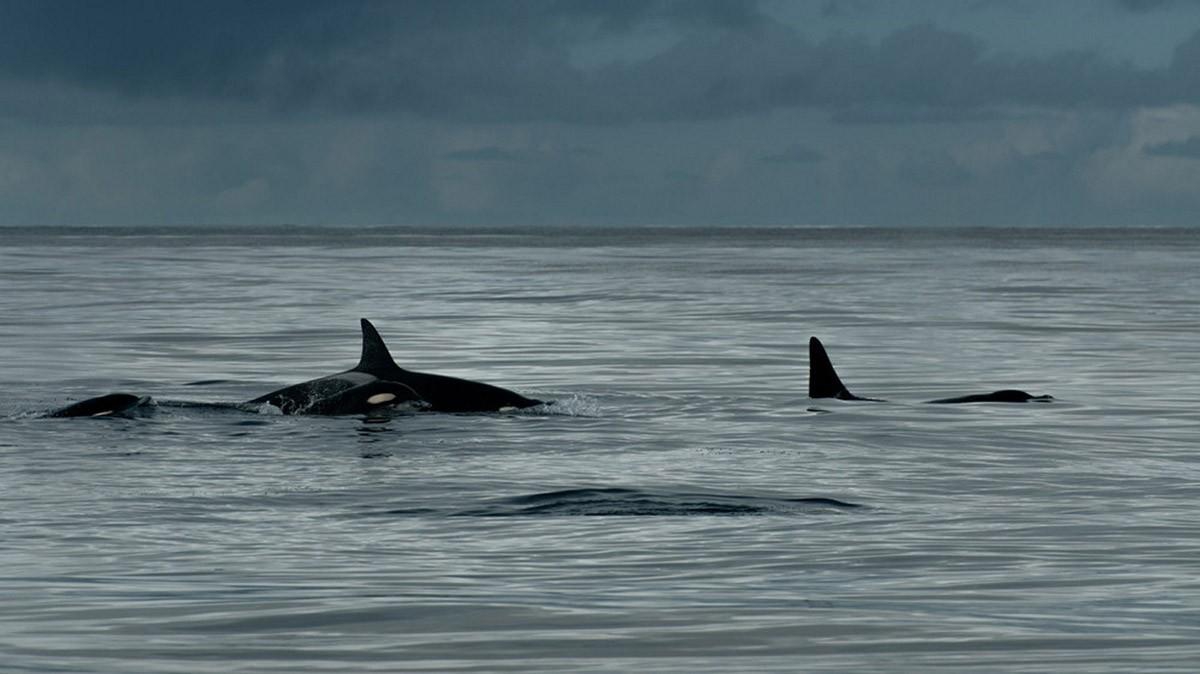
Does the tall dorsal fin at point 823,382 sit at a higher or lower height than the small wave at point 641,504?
higher

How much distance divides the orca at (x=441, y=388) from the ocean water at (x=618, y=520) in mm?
421

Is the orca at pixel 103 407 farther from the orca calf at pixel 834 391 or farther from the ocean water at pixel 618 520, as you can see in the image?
the orca calf at pixel 834 391

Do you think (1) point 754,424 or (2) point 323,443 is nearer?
(2) point 323,443

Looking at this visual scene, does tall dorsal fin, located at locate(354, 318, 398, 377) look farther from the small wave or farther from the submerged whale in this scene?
the small wave

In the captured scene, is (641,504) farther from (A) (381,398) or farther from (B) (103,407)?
(B) (103,407)

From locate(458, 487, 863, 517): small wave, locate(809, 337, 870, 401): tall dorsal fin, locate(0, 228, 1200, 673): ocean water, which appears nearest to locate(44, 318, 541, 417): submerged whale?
locate(0, 228, 1200, 673): ocean water

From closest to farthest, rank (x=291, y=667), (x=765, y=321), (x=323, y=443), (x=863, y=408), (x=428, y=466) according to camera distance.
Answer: (x=291, y=667) → (x=428, y=466) → (x=323, y=443) → (x=863, y=408) → (x=765, y=321)

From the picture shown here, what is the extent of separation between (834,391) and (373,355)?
5.44 m

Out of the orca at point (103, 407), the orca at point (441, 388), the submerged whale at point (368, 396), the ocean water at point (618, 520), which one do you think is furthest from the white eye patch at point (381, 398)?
the orca at point (103, 407)

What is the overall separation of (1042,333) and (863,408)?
18.4 m

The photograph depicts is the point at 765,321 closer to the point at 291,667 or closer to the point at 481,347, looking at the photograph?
the point at 481,347

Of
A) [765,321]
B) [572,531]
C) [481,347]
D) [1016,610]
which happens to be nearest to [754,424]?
[572,531]

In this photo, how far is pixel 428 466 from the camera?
55.3 ft

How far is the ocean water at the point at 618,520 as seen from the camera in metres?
9.34
